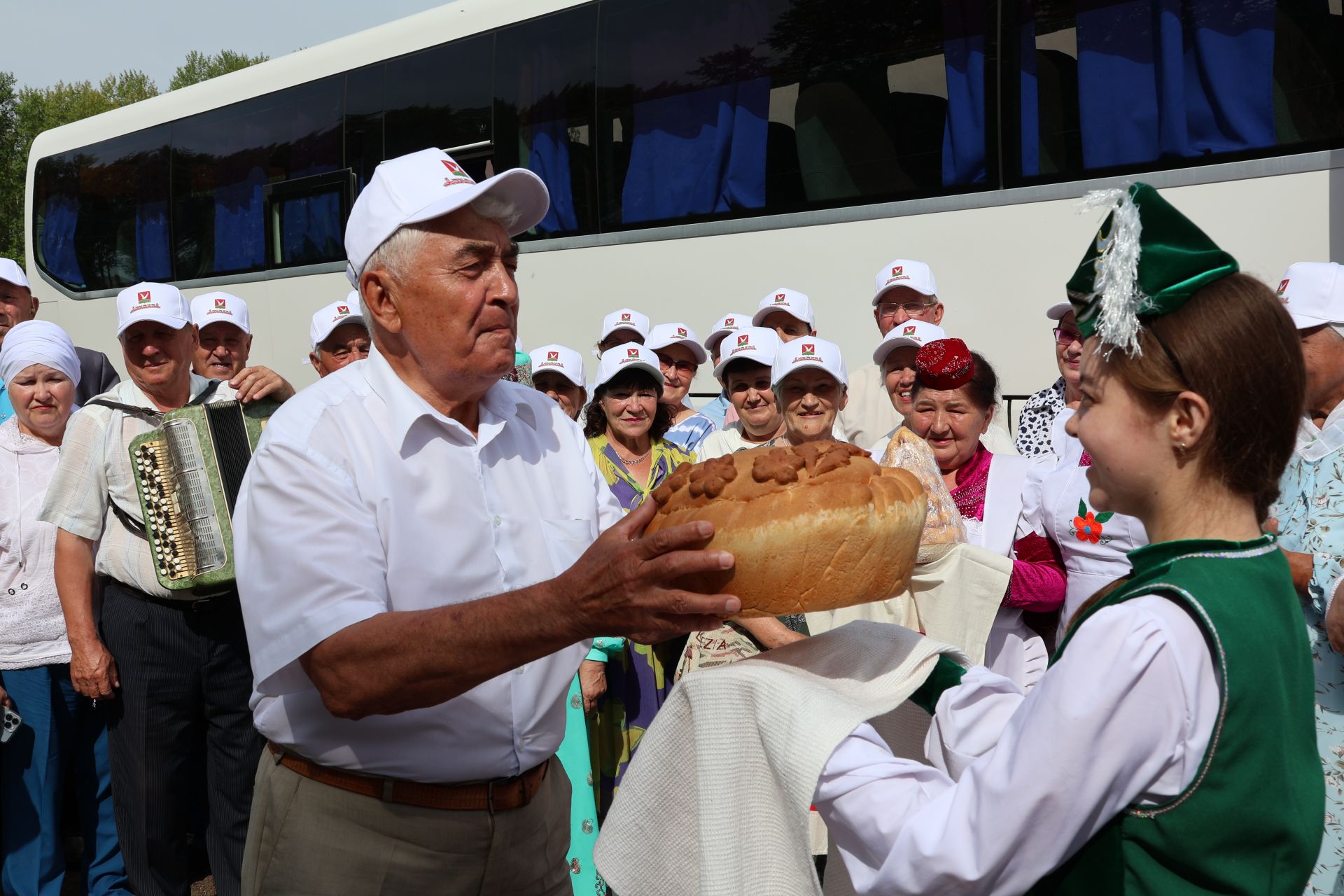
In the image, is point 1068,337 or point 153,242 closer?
point 1068,337

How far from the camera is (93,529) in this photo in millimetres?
4664

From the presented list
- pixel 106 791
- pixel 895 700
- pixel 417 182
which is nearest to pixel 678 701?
pixel 895 700

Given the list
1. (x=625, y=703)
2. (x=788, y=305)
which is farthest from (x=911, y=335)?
(x=625, y=703)

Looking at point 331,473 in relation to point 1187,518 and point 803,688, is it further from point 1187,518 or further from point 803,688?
point 1187,518

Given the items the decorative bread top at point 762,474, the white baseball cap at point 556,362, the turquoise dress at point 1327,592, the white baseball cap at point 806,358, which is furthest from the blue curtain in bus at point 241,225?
the decorative bread top at point 762,474

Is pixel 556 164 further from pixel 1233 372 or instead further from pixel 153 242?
pixel 1233 372

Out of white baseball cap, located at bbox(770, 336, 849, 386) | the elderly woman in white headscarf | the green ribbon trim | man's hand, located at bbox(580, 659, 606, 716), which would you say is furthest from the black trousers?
the green ribbon trim

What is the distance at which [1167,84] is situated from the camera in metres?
6.68

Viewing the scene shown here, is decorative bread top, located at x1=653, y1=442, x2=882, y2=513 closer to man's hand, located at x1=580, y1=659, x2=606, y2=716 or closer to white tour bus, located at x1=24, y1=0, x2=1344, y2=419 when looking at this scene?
man's hand, located at x1=580, y1=659, x2=606, y2=716

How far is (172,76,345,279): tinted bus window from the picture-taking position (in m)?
11.8

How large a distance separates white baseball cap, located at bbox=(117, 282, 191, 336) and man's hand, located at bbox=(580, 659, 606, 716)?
7.93ft

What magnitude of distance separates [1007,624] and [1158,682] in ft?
9.14

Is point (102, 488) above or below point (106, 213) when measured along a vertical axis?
below

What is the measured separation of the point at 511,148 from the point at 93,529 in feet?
21.1
